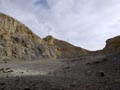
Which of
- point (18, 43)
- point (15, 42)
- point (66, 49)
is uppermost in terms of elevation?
point (66, 49)

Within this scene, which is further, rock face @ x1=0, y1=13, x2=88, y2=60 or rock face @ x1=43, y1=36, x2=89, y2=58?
rock face @ x1=43, y1=36, x2=89, y2=58

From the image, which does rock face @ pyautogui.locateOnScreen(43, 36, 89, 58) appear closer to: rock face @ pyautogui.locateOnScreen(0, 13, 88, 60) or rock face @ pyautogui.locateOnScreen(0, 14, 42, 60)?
rock face @ pyautogui.locateOnScreen(0, 13, 88, 60)

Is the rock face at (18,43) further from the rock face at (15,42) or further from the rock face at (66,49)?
the rock face at (66,49)

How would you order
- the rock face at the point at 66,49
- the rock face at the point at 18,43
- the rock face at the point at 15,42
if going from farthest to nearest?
the rock face at the point at 66,49, the rock face at the point at 18,43, the rock face at the point at 15,42

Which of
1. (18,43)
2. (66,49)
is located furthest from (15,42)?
(66,49)

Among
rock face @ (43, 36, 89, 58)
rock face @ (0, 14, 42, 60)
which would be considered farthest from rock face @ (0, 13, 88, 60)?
rock face @ (43, 36, 89, 58)

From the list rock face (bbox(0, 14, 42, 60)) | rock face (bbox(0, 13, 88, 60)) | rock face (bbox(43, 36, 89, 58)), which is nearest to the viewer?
rock face (bbox(0, 14, 42, 60))

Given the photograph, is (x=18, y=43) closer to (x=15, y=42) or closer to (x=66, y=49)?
(x=15, y=42)

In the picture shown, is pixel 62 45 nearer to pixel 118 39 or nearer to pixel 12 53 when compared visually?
pixel 118 39

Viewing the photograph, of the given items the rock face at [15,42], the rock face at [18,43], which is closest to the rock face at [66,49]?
the rock face at [18,43]

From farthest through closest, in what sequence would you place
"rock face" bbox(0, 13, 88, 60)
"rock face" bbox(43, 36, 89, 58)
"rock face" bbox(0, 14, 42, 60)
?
"rock face" bbox(43, 36, 89, 58), "rock face" bbox(0, 13, 88, 60), "rock face" bbox(0, 14, 42, 60)

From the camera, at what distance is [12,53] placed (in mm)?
49844

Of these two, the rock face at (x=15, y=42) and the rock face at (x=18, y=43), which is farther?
the rock face at (x=18, y=43)

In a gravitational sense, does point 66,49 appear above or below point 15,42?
above
